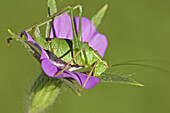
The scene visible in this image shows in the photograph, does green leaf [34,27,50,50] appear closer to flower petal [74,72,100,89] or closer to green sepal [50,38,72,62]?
green sepal [50,38,72,62]

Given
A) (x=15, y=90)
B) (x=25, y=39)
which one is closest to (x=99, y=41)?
(x=25, y=39)

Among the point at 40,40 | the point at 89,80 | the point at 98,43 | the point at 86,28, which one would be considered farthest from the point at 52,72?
the point at 98,43

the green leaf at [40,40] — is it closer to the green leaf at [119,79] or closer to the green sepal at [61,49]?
the green sepal at [61,49]

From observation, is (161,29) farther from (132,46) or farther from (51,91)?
(51,91)

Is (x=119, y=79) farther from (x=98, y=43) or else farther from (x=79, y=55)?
(x=98, y=43)

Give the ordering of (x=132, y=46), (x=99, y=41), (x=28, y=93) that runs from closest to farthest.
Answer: (x=28, y=93) < (x=99, y=41) < (x=132, y=46)

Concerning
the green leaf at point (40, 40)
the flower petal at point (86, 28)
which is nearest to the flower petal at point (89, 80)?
the green leaf at point (40, 40)

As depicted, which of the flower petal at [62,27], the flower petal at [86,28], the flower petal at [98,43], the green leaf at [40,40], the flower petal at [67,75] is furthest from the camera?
the flower petal at [98,43]
